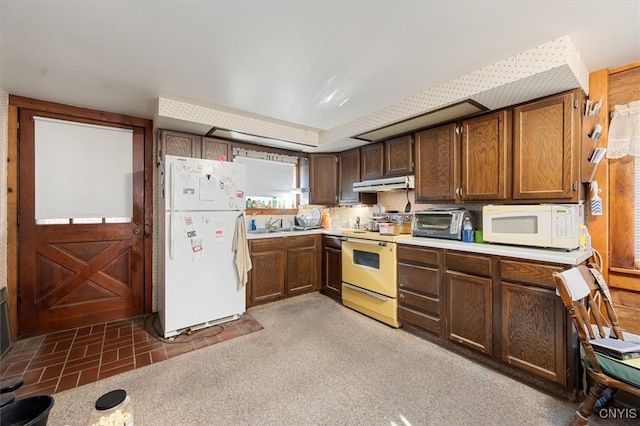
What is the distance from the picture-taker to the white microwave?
193cm

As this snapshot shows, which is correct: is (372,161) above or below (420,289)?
above

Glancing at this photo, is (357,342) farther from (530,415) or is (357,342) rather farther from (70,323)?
(70,323)

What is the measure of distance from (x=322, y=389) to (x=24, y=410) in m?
1.55

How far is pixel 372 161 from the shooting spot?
3.64 metres

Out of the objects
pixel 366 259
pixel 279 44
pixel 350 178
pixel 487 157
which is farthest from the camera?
pixel 350 178

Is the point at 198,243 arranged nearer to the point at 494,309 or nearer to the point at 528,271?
the point at 494,309

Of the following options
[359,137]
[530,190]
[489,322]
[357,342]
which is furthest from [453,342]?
[359,137]

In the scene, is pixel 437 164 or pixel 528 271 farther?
pixel 437 164

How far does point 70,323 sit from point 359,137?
3898 mm

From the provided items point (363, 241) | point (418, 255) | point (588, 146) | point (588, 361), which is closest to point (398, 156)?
point (363, 241)

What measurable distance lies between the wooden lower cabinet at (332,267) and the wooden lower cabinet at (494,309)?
1.01 meters

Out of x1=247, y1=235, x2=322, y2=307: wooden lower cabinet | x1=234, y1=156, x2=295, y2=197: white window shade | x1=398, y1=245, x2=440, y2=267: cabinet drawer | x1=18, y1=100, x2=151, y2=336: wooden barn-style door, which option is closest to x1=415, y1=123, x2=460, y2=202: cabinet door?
x1=398, y1=245, x2=440, y2=267: cabinet drawer

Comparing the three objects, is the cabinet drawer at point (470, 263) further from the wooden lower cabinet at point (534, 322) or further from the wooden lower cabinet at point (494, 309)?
the wooden lower cabinet at point (534, 322)

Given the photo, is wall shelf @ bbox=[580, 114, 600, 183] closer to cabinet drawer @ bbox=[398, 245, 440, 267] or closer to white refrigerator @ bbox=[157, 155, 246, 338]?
cabinet drawer @ bbox=[398, 245, 440, 267]
